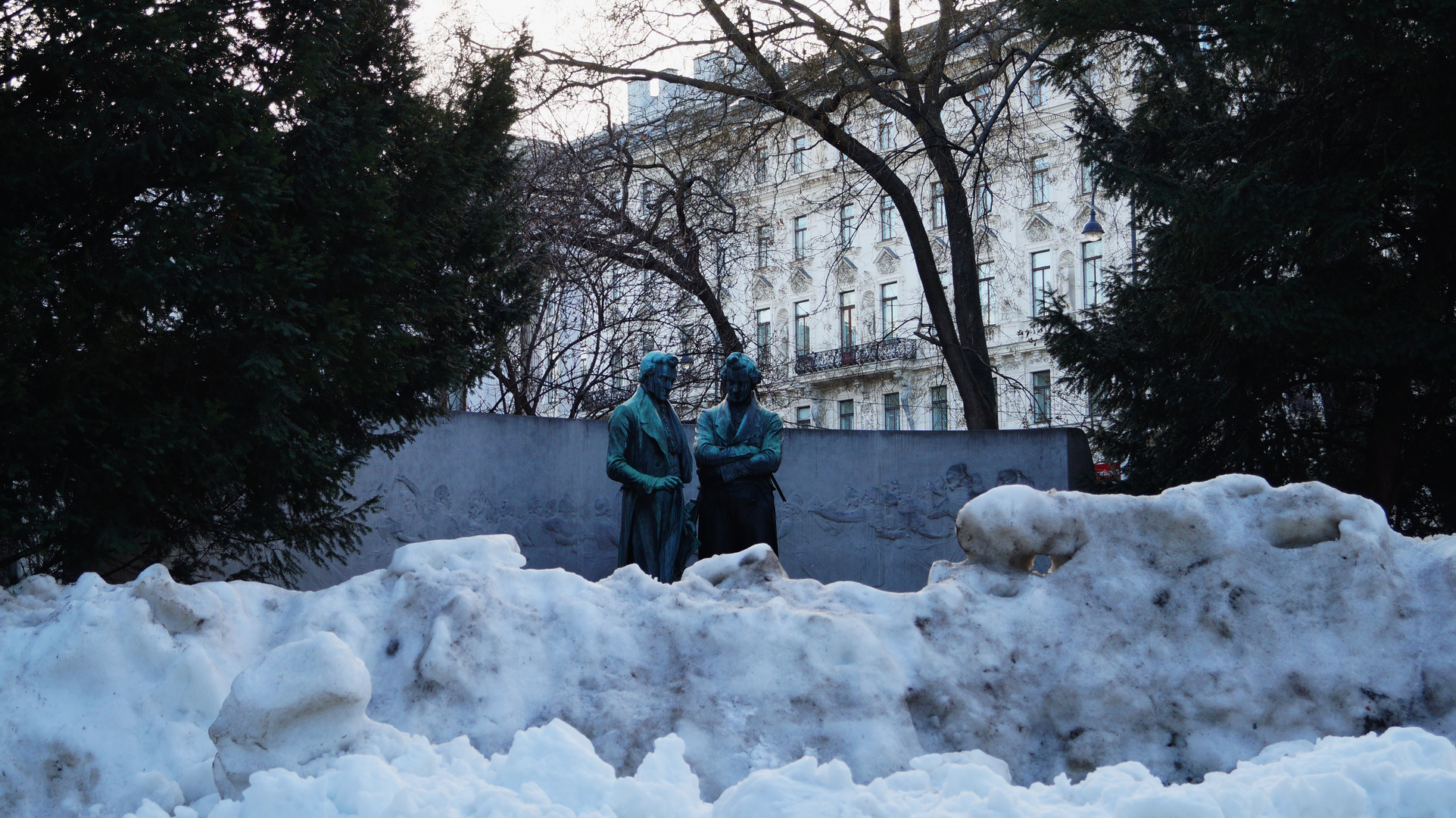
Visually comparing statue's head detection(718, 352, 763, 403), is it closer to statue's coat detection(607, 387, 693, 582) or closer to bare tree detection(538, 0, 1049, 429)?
statue's coat detection(607, 387, 693, 582)

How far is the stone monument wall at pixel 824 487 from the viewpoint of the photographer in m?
11.2

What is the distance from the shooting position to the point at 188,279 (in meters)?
5.78

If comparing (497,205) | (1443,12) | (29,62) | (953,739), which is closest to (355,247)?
(29,62)

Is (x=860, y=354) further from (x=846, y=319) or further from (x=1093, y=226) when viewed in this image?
(x=1093, y=226)

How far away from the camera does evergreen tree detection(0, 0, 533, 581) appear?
218 inches

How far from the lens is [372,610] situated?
12.6 ft

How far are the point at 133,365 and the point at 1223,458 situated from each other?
8291 millimetres

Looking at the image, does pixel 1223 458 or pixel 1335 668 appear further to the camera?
pixel 1223 458

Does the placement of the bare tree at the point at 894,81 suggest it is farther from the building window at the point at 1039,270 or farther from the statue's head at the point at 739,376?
the building window at the point at 1039,270

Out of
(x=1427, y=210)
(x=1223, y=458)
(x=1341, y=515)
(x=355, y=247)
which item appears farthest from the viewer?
(x=1223, y=458)

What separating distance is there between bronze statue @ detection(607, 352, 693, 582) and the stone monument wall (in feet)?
11.4

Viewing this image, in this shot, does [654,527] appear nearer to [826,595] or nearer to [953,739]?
[826,595]

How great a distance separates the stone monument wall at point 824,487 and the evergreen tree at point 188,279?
362 centimetres

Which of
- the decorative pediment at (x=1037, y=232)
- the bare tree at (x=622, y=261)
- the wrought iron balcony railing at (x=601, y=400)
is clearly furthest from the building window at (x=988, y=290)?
the wrought iron balcony railing at (x=601, y=400)
